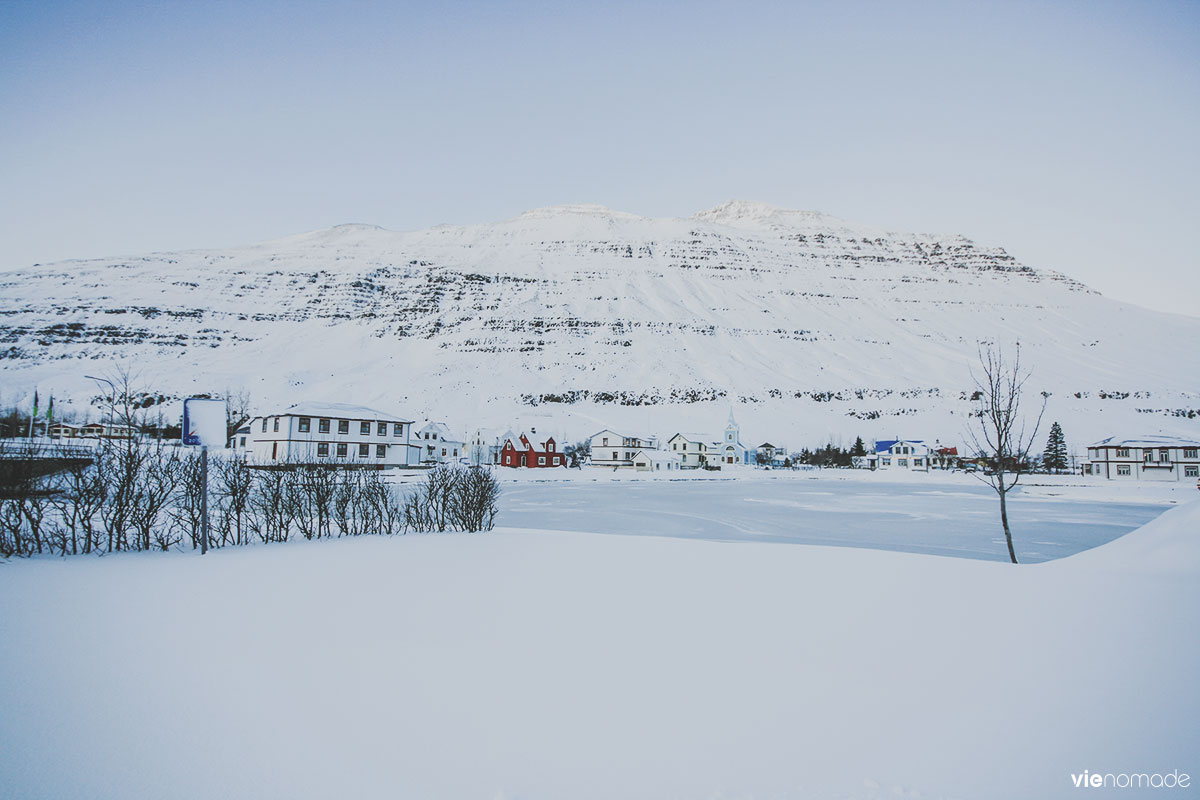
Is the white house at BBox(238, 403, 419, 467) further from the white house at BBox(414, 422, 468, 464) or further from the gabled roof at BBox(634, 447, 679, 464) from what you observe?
the gabled roof at BBox(634, 447, 679, 464)

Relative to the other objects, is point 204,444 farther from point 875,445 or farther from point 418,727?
point 875,445

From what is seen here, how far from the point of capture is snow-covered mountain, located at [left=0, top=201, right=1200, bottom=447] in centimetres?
10019

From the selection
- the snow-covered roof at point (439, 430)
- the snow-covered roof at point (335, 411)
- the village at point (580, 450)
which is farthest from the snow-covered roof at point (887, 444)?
the snow-covered roof at point (335, 411)

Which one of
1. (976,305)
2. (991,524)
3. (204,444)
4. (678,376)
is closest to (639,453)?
(678,376)

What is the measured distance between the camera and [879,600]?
6.84m

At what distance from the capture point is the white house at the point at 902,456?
82062mm

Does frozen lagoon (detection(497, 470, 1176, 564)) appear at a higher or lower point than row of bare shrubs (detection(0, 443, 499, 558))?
lower

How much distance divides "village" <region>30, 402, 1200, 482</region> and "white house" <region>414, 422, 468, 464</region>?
0.13 m

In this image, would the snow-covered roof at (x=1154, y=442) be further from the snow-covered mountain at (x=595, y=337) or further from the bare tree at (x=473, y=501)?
the bare tree at (x=473, y=501)

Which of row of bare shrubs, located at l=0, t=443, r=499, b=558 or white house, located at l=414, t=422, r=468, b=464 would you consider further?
white house, located at l=414, t=422, r=468, b=464

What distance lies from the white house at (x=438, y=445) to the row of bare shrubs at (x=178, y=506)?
174ft

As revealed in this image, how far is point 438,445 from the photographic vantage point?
70.8 metres

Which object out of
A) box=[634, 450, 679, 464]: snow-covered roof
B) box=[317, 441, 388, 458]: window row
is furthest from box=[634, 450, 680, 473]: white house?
box=[317, 441, 388, 458]: window row

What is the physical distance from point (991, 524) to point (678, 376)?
312 feet
